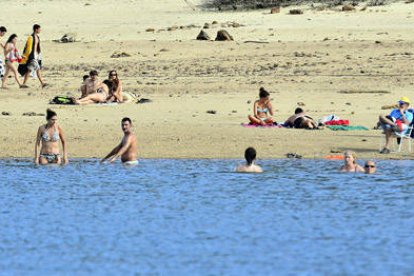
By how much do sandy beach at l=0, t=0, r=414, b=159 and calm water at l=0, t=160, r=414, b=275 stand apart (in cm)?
118

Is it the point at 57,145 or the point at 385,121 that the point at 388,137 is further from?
the point at 57,145

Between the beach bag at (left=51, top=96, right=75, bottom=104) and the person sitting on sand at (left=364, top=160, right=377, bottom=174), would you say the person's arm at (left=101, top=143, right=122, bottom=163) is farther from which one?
the beach bag at (left=51, top=96, right=75, bottom=104)

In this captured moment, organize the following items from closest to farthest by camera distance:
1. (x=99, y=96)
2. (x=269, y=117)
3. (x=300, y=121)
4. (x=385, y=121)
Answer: (x=385, y=121) < (x=300, y=121) < (x=269, y=117) < (x=99, y=96)

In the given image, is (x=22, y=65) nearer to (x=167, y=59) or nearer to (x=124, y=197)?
(x=167, y=59)

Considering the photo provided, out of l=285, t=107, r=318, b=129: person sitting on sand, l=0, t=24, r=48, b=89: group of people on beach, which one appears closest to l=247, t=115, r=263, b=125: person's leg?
l=285, t=107, r=318, b=129: person sitting on sand

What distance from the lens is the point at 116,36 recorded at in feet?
119

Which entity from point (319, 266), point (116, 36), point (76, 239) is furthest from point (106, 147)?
point (116, 36)

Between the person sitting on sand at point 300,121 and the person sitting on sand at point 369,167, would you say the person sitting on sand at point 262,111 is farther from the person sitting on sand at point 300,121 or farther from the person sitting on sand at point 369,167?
the person sitting on sand at point 369,167

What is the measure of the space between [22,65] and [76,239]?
1308cm

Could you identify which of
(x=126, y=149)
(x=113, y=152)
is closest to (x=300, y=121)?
(x=126, y=149)

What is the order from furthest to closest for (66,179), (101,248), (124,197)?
(66,179) < (124,197) < (101,248)

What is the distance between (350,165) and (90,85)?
6.83 metres

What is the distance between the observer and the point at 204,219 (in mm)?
15391

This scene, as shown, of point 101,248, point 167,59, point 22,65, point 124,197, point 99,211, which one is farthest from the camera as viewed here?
point 167,59
